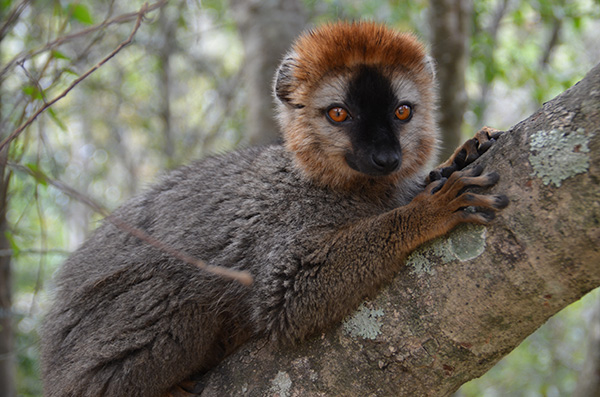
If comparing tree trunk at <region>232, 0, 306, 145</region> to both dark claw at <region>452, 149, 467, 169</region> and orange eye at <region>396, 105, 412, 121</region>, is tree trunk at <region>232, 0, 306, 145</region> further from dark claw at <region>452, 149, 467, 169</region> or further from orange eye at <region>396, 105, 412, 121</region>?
dark claw at <region>452, 149, 467, 169</region>

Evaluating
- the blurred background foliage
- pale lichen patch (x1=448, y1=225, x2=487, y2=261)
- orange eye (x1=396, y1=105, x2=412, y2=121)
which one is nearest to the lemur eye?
orange eye (x1=396, y1=105, x2=412, y2=121)

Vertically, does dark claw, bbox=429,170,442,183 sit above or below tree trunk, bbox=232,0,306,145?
below

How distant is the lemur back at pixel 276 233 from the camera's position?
134 inches

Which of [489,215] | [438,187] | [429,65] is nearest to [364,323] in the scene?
[489,215]

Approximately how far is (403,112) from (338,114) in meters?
0.53

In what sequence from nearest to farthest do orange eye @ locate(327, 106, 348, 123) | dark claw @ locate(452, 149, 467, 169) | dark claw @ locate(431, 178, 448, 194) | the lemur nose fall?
dark claw @ locate(431, 178, 448, 194)
dark claw @ locate(452, 149, 467, 169)
the lemur nose
orange eye @ locate(327, 106, 348, 123)

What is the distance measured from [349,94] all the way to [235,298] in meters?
1.75

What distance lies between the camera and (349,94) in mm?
3914

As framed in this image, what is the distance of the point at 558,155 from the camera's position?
2.24 metres

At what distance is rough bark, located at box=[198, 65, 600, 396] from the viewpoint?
87.0 inches

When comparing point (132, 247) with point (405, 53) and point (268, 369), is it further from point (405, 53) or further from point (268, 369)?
point (405, 53)

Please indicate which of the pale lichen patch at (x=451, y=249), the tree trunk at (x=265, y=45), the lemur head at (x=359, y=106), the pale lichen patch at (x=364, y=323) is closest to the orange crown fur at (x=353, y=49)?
the lemur head at (x=359, y=106)

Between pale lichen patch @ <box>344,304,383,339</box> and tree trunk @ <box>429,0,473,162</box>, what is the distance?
3.76 metres

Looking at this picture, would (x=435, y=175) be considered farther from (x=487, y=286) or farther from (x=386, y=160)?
(x=487, y=286)
